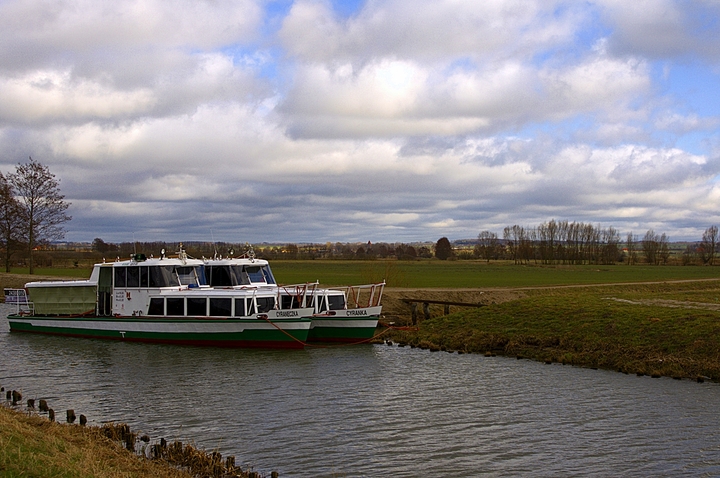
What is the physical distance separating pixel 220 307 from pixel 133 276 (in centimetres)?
604

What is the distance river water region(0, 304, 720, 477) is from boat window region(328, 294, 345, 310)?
6360 millimetres

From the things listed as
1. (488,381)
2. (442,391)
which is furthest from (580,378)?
(442,391)

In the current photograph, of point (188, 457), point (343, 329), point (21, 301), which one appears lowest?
point (188, 457)

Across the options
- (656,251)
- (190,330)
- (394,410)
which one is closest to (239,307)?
(190,330)

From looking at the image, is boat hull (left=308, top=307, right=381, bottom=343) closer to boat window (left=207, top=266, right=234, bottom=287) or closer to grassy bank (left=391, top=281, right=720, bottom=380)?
grassy bank (left=391, top=281, right=720, bottom=380)

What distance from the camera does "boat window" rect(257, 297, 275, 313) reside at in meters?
35.4

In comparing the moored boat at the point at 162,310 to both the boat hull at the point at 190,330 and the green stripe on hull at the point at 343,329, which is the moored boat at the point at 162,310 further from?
the green stripe on hull at the point at 343,329

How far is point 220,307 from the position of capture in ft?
115

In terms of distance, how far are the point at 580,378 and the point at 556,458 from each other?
1032 cm

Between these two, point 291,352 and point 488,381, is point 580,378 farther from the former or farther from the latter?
point 291,352

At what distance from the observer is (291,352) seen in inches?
1294

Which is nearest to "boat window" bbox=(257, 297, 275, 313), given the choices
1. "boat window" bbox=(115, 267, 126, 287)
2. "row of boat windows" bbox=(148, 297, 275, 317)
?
"row of boat windows" bbox=(148, 297, 275, 317)

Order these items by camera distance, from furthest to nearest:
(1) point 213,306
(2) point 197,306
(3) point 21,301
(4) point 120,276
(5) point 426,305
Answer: (5) point 426,305, (3) point 21,301, (4) point 120,276, (2) point 197,306, (1) point 213,306

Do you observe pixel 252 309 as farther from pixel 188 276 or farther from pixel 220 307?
pixel 188 276
